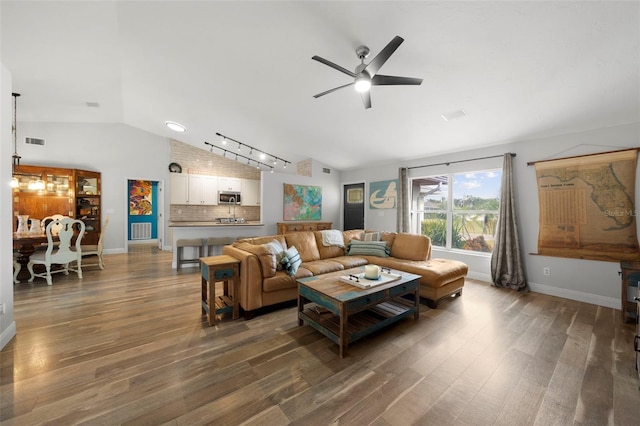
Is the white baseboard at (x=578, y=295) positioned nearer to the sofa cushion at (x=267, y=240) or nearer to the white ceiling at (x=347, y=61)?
the white ceiling at (x=347, y=61)

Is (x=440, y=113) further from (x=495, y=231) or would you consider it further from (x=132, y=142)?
(x=132, y=142)

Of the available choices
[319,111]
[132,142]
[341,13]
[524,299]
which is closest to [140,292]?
[319,111]

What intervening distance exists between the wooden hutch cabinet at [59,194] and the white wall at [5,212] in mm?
4147

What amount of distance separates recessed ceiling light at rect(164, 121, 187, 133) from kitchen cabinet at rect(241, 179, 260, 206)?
90.6 inches

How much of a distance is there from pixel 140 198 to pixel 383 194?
7.91 meters

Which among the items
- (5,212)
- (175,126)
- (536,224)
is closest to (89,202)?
(175,126)

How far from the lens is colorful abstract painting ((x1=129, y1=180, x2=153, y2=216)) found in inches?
321

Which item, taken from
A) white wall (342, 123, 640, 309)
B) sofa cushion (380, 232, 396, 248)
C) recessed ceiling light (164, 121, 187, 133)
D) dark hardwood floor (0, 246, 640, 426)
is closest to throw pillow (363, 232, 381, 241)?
sofa cushion (380, 232, 396, 248)


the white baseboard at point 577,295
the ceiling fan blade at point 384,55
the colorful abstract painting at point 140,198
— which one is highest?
the ceiling fan blade at point 384,55

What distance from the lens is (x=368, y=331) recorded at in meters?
2.37

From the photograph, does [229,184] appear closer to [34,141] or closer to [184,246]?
[184,246]

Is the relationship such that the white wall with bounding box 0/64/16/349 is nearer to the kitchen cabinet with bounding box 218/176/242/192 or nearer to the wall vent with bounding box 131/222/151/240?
the kitchen cabinet with bounding box 218/176/242/192

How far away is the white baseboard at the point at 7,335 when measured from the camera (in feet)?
7.16

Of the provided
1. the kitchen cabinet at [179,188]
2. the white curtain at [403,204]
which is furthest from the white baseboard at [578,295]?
the kitchen cabinet at [179,188]
